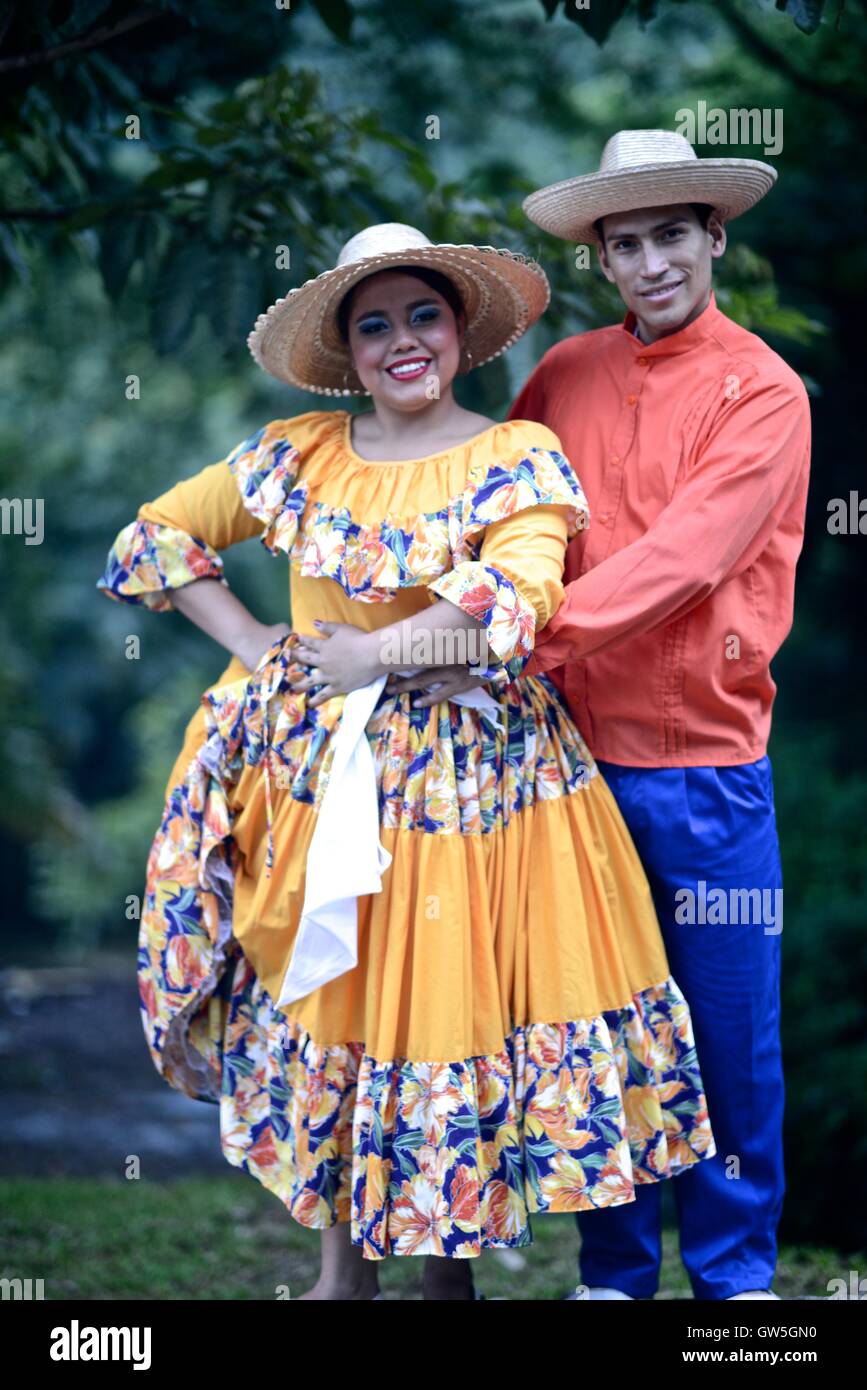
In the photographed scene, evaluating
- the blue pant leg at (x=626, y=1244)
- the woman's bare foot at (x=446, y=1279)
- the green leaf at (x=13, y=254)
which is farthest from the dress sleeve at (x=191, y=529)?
the woman's bare foot at (x=446, y=1279)

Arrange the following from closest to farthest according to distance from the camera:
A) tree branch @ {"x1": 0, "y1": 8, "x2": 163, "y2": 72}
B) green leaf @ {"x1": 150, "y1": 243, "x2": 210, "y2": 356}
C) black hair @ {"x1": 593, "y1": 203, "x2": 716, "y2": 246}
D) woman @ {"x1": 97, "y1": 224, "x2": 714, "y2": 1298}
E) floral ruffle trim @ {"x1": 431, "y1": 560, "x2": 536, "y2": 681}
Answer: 1. floral ruffle trim @ {"x1": 431, "y1": 560, "x2": 536, "y2": 681}
2. woman @ {"x1": 97, "y1": 224, "x2": 714, "y2": 1298}
3. black hair @ {"x1": 593, "y1": 203, "x2": 716, "y2": 246}
4. tree branch @ {"x1": 0, "y1": 8, "x2": 163, "y2": 72}
5. green leaf @ {"x1": 150, "y1": 243, "x2": 210, "y2": 356}

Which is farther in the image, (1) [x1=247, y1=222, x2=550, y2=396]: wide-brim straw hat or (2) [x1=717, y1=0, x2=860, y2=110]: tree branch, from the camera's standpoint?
(2) [x1=717, y1=0, x2=860, y2=110]: tree branch

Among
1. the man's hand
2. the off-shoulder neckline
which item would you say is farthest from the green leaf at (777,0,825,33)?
the man's hand

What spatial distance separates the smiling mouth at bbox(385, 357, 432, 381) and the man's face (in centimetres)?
42

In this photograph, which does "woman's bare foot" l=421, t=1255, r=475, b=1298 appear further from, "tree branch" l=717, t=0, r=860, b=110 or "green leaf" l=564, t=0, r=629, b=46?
"tree branch" l=717, t=0, r=860, b=110

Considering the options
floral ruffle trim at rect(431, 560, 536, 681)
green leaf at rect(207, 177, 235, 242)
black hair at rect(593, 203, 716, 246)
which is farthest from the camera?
green leaf at rect(207, 177, 235, 242)

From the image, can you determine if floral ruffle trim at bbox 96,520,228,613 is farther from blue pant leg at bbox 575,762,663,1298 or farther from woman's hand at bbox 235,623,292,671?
blue pant leg at bbox 575,762,663,1298

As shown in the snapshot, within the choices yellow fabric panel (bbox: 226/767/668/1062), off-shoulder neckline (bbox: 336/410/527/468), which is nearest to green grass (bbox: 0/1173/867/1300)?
yellow fabric panel (bbox: 226/767/668/1062)

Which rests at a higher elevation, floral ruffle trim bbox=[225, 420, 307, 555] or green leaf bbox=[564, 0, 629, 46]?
green leaf bbox=[564, 0, 629, 46]

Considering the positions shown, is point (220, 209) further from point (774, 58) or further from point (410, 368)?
point (774, 58)

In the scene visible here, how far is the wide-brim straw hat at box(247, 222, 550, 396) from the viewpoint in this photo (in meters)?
2.65

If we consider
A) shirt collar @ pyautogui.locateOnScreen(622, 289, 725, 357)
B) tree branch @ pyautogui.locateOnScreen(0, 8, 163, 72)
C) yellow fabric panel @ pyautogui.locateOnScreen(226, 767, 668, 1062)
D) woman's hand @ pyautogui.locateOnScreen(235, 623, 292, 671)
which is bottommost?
yellow fabric panel @ pyautogui.locateOnScreen(226, 767, 668, 1062)

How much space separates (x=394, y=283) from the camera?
2.68m

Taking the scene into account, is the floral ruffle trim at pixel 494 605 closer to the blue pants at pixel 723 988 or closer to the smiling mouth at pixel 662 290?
the blue pants at pixel 723 988
